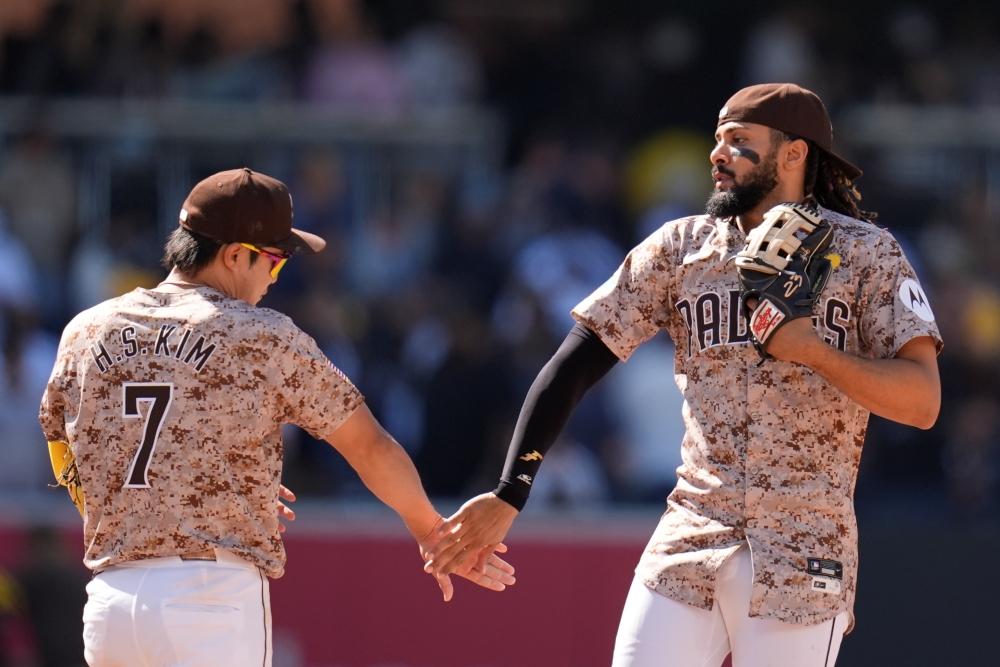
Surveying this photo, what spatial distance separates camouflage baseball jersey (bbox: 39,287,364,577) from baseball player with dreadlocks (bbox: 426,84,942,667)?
1.04 m

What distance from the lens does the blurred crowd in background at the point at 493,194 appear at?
8.79 meters

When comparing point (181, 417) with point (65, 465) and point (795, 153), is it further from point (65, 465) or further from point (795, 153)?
point (795, 153)

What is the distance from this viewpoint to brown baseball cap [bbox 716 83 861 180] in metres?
3.92

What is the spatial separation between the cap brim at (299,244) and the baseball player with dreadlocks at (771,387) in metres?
0.94

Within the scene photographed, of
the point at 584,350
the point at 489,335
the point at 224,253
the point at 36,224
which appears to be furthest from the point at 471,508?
the point at 36,224

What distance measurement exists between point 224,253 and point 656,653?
1574 millimetres

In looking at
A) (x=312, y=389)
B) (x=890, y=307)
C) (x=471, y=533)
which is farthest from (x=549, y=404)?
(x=890, y=307)

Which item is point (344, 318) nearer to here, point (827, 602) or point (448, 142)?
point (448, 142)

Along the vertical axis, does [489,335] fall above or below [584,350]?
below

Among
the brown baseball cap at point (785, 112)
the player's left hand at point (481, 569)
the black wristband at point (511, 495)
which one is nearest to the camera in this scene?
the brown baseball cap at point (785, 112)

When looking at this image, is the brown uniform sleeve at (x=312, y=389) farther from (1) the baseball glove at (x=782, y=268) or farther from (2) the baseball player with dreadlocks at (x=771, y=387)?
(1) the baseball glove at (x=782, y=268)

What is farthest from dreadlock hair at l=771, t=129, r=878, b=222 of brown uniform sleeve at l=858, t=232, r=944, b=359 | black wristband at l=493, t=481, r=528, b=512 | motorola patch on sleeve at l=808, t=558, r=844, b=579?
black wristband at l=493, t=481, r=528, b=512

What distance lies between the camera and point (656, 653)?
374 cm

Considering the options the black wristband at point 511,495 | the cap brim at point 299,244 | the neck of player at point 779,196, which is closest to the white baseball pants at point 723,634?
the black wristband at point 511,495
